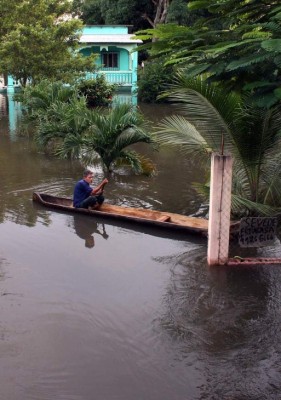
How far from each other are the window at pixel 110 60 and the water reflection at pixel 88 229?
95.4ft

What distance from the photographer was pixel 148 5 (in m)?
36.2

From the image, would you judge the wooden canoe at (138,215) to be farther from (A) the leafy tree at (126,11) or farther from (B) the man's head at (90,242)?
(A) the leafy tree at (126,11)

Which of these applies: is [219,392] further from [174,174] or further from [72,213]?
[174,174]

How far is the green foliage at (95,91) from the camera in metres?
23.2

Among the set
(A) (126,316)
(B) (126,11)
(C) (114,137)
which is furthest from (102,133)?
(B) (126,11)

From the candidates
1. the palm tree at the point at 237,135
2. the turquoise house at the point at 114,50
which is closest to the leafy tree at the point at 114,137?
the palm tree at the point at 237,135

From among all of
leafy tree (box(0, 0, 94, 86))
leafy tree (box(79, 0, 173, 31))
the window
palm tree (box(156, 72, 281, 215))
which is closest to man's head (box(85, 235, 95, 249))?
palm tree (box(156, 72, 281, 215))

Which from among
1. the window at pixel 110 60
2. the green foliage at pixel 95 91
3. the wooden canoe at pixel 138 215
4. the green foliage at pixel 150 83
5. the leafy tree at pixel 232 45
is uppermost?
the window at pixel 110 60

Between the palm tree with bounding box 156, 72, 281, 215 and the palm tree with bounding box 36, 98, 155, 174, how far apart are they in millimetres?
3238

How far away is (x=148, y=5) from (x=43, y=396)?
1393 inches

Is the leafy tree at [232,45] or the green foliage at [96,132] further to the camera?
the green foliage at [96,132]

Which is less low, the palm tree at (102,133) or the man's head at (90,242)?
the palm tree at (102,133)

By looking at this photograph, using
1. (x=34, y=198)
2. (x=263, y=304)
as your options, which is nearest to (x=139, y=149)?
(x=34, y=198)

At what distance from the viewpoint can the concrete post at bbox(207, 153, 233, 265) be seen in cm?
702
